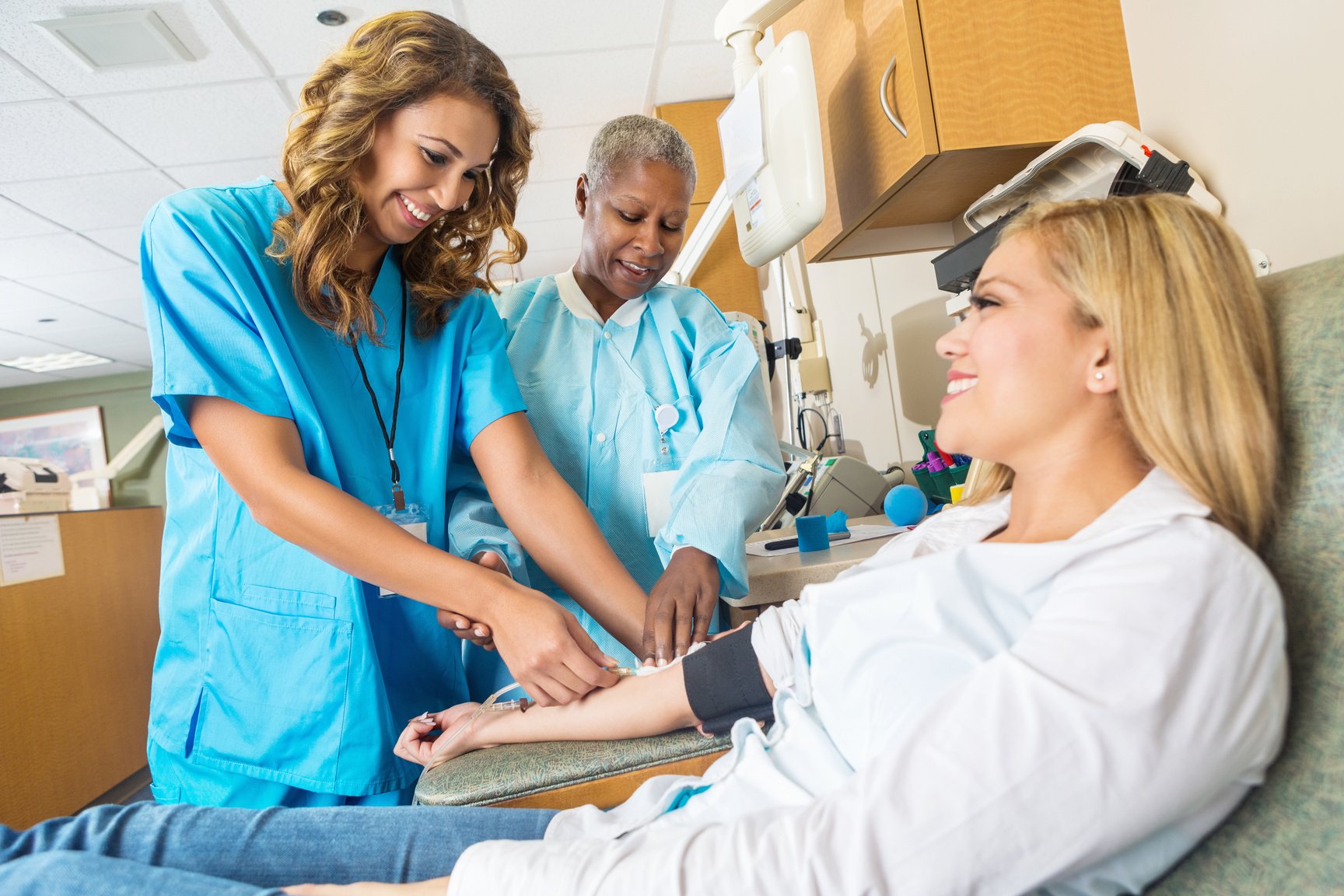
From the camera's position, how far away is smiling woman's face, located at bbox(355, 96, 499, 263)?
3.89ft

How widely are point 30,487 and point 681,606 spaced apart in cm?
370

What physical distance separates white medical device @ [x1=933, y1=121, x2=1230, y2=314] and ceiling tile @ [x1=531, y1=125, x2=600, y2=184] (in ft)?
9.31

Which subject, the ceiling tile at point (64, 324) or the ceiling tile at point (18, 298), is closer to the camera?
the ceiling tile at point (18, 298)

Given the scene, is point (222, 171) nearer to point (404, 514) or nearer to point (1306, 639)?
point (404, 514)

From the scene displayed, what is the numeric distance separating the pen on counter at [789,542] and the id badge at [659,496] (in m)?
0.38

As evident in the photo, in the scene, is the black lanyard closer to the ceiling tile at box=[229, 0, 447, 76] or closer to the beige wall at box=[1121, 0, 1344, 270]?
the beige wall at box=[1121, 0, 1344, 270]

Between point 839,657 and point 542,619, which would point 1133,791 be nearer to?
point 839,657

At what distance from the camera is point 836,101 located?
175cm

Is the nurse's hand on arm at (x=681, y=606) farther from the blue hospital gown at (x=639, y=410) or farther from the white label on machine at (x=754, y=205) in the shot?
the white label on machine at (x=754, y=205)

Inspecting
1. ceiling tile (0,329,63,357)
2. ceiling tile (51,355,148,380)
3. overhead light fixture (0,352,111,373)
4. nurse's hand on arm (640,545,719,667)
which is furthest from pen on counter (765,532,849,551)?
ceiling tile (51,355,148,380)

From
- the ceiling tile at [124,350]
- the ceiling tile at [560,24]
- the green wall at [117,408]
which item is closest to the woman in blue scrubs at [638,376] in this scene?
the ceiling tile at [560,24]

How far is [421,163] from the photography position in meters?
1.19

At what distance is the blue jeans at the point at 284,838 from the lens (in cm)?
83

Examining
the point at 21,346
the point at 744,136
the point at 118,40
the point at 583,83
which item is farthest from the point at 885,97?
the point at 21,346
